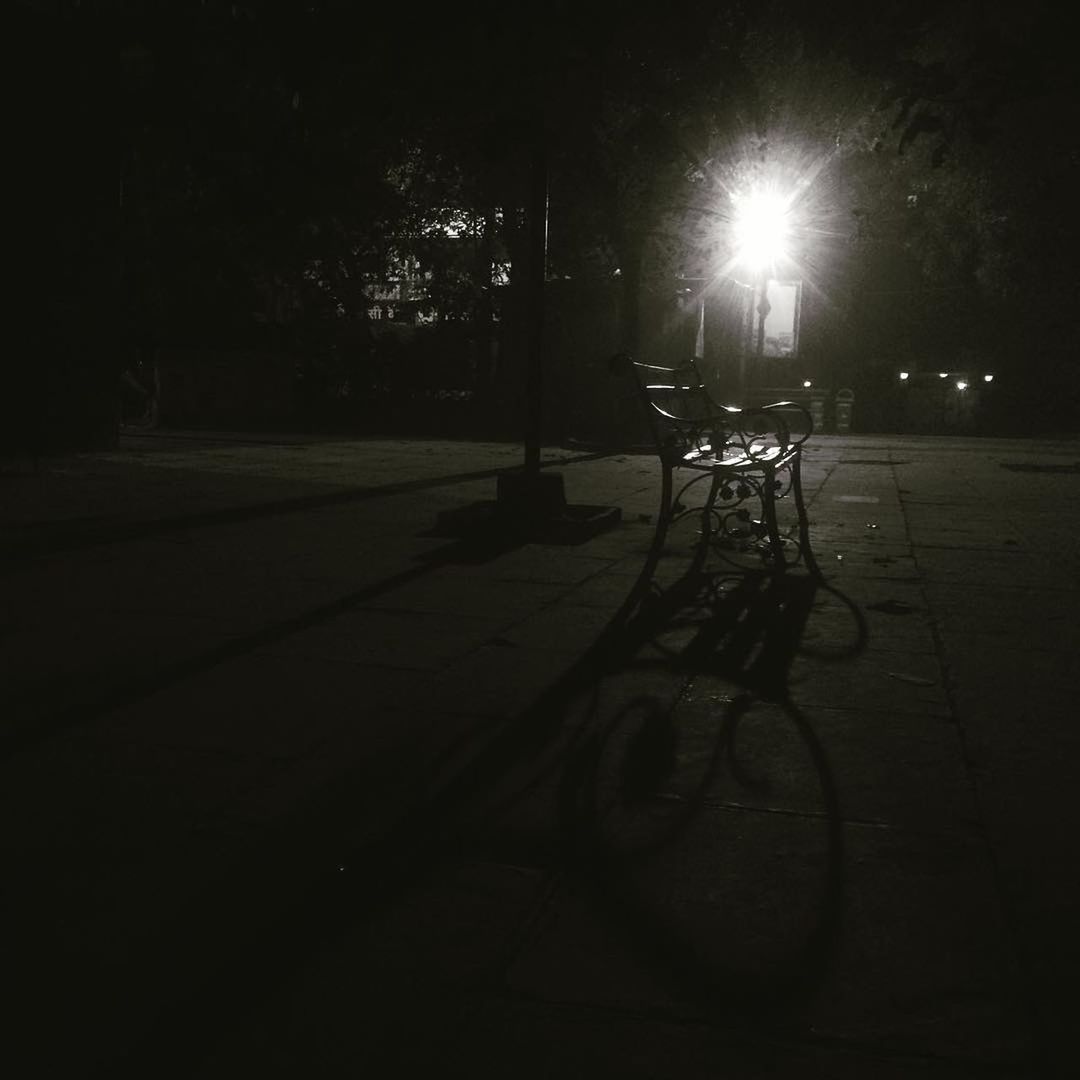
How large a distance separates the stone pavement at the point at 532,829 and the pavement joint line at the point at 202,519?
0.93m

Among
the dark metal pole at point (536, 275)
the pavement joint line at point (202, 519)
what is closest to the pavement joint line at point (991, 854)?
the dark metal pole at point (536, 275)

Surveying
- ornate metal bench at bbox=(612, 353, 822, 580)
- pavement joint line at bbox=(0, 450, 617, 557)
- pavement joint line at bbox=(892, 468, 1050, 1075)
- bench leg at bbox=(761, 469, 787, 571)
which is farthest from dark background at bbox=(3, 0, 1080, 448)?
pavement joint line at bbox=(892, 468, 1050, 1075)

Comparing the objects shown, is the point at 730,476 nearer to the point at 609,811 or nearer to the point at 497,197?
the point at 497,197

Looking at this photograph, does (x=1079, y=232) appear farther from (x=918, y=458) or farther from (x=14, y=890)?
(x=14, y=890)

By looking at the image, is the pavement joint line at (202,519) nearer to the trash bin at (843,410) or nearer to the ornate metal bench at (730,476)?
the ornate metal bench at (730,476)

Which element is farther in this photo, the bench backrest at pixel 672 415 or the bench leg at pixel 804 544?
the bench backrest at pixel 672 415

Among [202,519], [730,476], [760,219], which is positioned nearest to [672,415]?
[730,476]

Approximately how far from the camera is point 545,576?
18.5 feet

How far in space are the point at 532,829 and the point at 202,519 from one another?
5.63m

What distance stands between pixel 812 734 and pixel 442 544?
383 cm

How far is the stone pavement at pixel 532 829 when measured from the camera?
169 centimetres

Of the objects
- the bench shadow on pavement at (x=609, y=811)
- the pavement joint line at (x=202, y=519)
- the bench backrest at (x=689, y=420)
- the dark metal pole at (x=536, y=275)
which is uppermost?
the dark metal pole at (x=536, y=275)

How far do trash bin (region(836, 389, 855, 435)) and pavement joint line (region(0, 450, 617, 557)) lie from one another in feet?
54.6

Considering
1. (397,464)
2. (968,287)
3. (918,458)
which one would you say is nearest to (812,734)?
(397,464)
